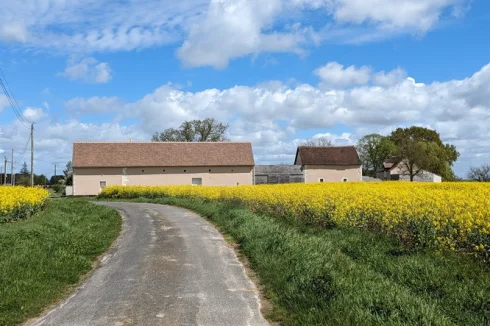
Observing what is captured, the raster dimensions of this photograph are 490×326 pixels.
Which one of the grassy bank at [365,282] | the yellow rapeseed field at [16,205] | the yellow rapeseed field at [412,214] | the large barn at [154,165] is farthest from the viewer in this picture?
the large barn at [154,165]

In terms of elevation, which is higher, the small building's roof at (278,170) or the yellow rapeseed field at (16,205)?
the small building's roof at (278,170)

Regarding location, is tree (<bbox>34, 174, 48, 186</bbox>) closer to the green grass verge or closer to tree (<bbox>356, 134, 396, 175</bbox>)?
tree (<bbox>356, 134, 396, 175</bbox>)

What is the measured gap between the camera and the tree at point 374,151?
8388cm

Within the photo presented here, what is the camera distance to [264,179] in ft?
188

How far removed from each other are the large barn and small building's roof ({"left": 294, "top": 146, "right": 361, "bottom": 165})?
7.62m

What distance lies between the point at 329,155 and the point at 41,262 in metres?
50.9

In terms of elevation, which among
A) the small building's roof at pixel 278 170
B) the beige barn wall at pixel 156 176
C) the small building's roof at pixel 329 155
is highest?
the small building's roof at pixel 329 155

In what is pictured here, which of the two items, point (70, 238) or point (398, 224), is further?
point (70, 238)

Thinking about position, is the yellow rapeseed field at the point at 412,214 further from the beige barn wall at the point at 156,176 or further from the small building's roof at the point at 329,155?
the small building's roof at the point at 329,155

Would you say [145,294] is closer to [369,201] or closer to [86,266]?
[86,266]

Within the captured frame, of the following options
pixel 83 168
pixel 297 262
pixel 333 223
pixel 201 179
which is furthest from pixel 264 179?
pixel 297 262

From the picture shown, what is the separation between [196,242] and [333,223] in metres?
3.78

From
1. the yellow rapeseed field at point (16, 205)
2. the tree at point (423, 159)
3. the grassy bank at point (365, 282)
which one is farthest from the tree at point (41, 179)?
the grassy bank at point (365, 282)

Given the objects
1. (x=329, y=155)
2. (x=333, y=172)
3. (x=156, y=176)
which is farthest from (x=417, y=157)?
(x=156, y=176)
